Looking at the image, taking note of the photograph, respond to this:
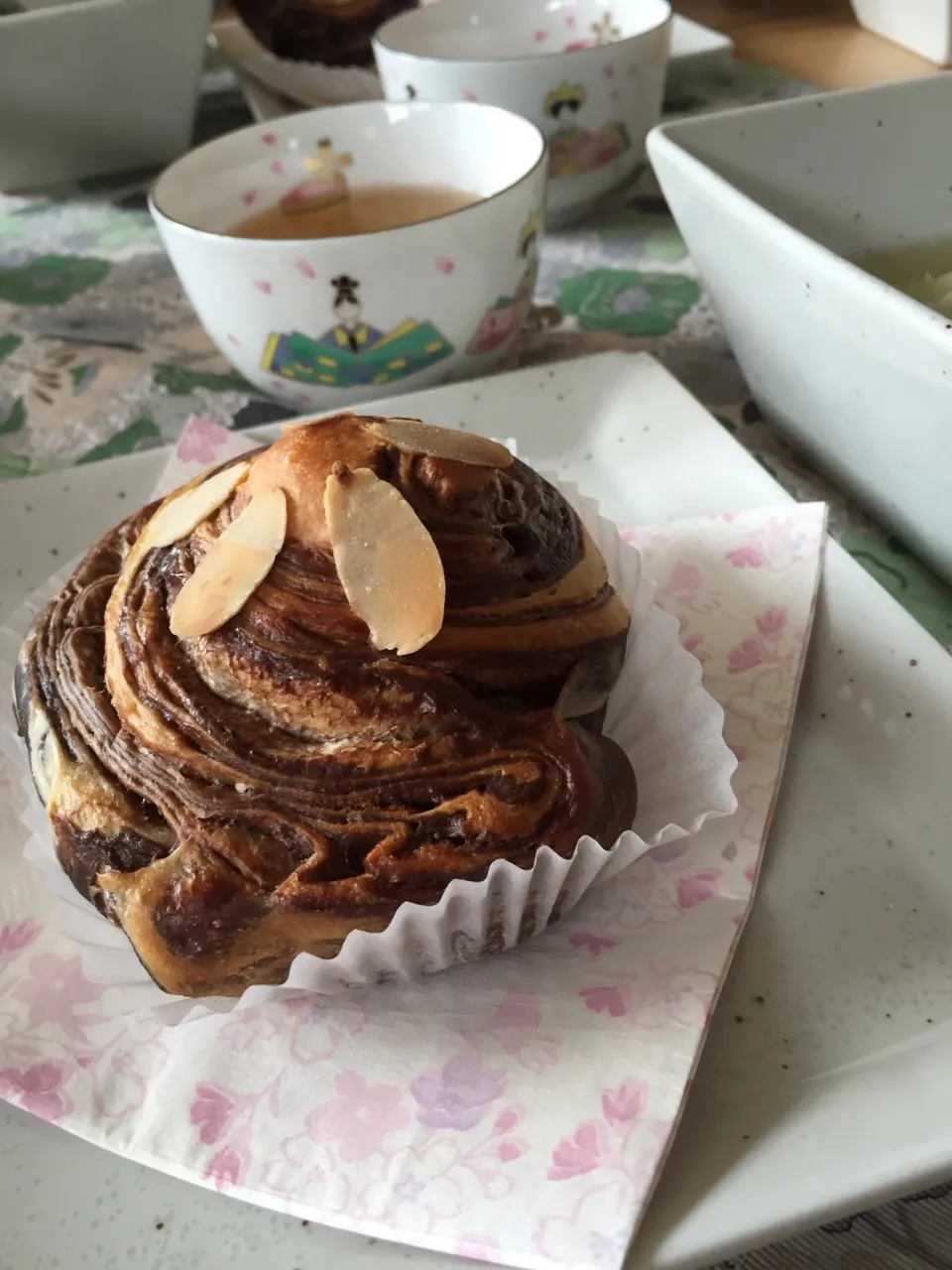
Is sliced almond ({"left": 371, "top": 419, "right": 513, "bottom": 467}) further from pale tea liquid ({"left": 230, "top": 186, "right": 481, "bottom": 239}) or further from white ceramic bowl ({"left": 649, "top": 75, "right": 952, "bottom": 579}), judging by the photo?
pale tea liquid ({"left": 230, "top": 186, "right": 481, "bottom": 239})

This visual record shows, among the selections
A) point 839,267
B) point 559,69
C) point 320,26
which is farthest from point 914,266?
point 320,26

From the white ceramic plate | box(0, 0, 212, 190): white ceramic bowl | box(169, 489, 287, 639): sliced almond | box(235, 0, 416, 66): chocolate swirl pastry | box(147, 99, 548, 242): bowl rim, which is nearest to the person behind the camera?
the white ceramic plate

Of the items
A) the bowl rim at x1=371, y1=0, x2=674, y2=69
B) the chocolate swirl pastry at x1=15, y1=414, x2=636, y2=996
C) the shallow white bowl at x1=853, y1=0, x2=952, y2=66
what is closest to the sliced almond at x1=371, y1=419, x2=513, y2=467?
the chocolate swirl pastry at x1=15, y1=414, x2=636, y2=996

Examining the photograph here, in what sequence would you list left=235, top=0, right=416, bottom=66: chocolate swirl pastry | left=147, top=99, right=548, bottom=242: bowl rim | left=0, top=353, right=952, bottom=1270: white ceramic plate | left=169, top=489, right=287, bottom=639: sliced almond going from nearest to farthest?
1. left=0, top=353, right=952, bottom=1270: white ceramic plate
2. left=169, top=489, right=287, bottom=639: sliced almond
3. left=147, top=99, right=548, bottom=242: bowl rim
4. left=235, top=0, right=416, bottom=66: chocolate swirl pastry

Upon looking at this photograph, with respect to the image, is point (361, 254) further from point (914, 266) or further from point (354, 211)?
point (914, 266)

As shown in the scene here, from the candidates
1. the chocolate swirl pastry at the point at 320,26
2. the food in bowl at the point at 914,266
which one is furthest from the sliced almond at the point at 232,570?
the chocolate swirl pastry at the point at 320,26

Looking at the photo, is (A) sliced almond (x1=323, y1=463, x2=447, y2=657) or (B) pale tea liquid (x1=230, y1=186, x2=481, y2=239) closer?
(A) sliced almond (x1=323, y1=463, x2=447, y2=657)

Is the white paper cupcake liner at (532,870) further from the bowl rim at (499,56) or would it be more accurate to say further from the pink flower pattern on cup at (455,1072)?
the bowl rim at (499,56)

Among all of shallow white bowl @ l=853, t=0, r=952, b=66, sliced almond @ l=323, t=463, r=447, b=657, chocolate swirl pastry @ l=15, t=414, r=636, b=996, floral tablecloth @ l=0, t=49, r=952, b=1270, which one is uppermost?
shallow white bowl @ l=853, t=0, r=952, b=66
